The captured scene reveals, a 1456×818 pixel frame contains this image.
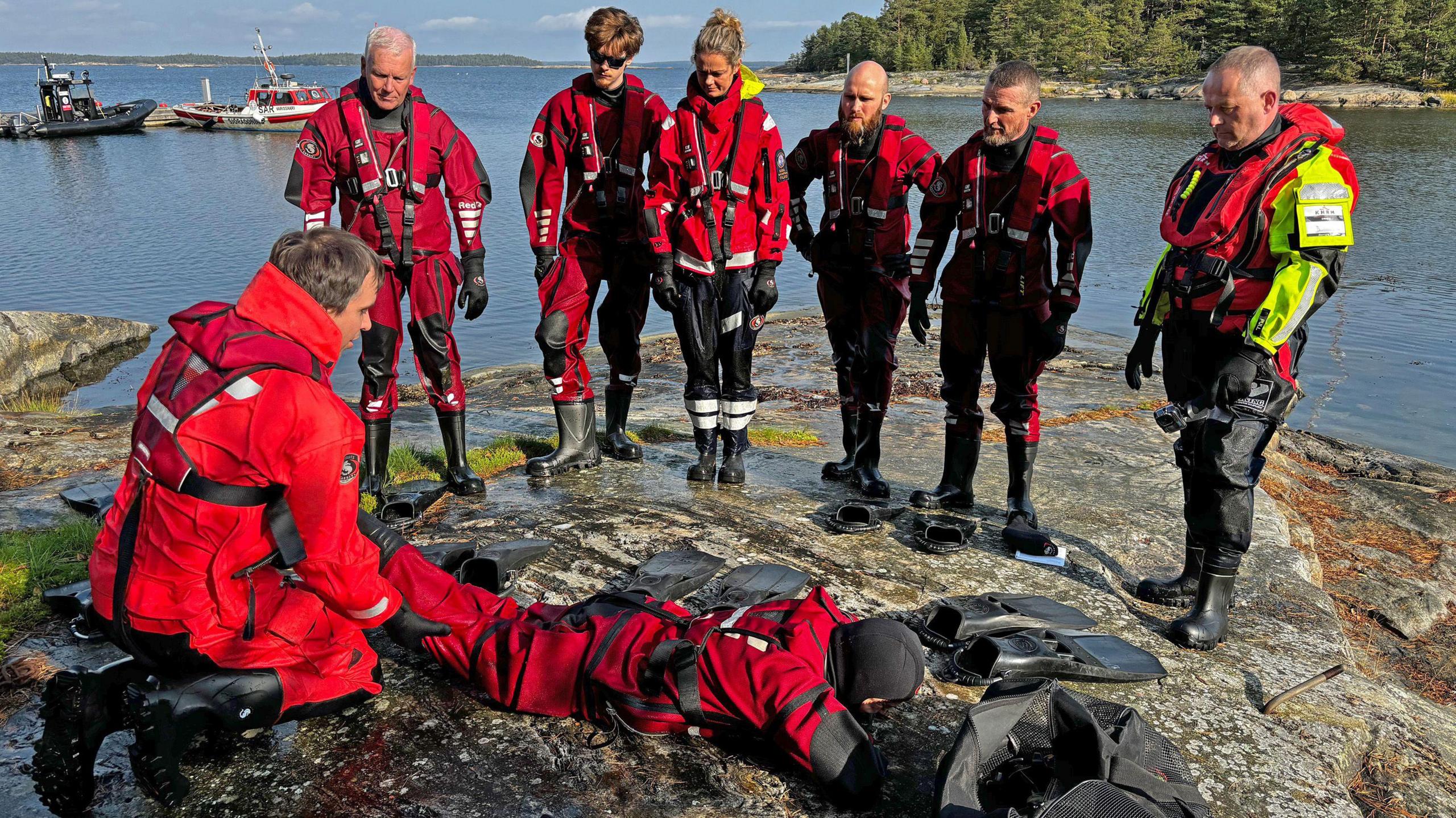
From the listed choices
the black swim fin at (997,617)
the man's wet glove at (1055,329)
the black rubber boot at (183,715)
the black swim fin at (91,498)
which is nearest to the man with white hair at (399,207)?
the black swim fin at (91,498)

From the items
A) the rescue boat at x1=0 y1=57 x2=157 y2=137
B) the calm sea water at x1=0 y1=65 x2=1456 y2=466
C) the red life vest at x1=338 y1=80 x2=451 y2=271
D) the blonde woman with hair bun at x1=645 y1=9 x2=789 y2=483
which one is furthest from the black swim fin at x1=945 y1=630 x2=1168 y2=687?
the rescue boat at x1=0 y1=57 x2=157 y2=137

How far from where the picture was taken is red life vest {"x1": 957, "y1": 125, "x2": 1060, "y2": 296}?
4863 millimetres

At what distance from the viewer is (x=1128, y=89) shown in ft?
234

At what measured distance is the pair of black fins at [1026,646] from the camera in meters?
3.59

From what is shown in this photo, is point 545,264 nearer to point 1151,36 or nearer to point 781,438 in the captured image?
point 781,438

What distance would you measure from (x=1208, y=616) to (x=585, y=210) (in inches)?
164

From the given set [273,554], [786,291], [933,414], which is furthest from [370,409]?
[786,291]

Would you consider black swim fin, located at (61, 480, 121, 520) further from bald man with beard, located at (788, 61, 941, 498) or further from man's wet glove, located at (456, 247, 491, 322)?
bald man with beard, located at (788, 61, 941, 498)

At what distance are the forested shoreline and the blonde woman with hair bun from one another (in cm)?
5522

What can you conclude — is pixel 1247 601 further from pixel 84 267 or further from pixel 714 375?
pixel 84 267

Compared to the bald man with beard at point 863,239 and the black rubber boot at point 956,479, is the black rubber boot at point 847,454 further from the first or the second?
the black rubber boot at point 956,479

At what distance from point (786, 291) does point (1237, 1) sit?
7274cm

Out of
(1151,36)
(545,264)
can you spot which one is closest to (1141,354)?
(545,264)

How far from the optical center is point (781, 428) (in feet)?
25.6
